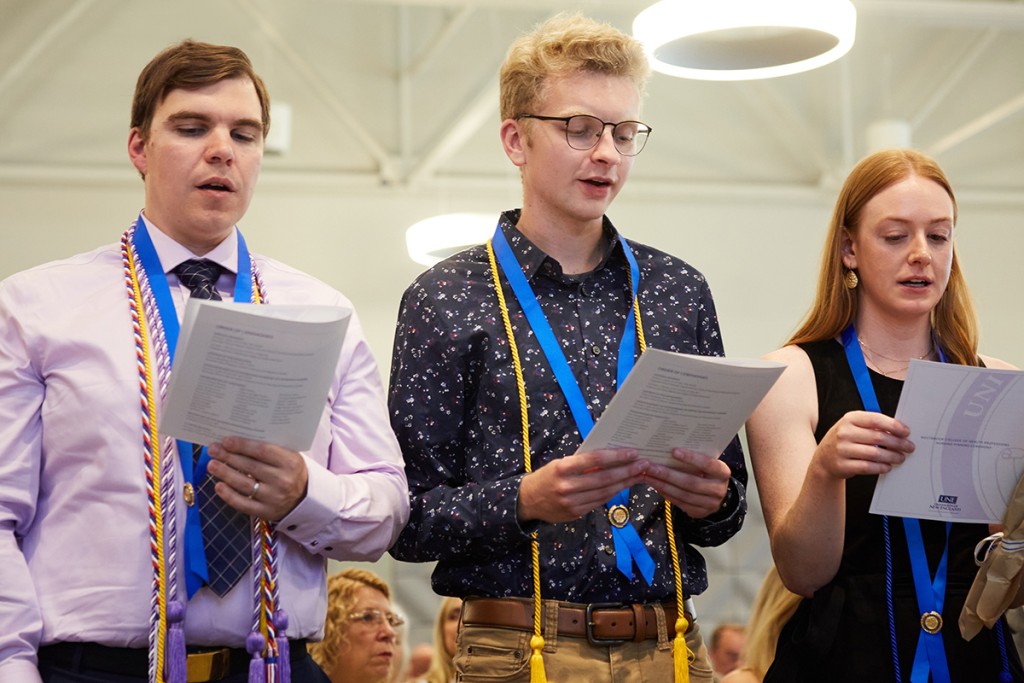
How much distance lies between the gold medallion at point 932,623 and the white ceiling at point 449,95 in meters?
5.98

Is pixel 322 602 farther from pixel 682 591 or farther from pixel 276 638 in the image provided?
pixel 682 591

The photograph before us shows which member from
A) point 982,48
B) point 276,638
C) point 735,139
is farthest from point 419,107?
point 276,638

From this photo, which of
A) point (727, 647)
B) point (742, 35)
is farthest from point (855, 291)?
point (727, 647)

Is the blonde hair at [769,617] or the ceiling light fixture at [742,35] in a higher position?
the ceiling light fixture at [742,35]

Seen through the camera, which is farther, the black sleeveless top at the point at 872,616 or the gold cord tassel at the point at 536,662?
the black sleeveless top at the point at 872,616

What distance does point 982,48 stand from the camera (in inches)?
382

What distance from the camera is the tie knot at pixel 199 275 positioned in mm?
2324

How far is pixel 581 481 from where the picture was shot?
216 centimetres

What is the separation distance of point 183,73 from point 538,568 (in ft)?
3.78

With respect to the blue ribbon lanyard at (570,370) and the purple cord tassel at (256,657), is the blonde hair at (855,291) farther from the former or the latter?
the purple cord tassel at (256,657)

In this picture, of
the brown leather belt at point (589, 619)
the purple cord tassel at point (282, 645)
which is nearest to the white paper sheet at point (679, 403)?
the brown leather belt at point (589, 619)

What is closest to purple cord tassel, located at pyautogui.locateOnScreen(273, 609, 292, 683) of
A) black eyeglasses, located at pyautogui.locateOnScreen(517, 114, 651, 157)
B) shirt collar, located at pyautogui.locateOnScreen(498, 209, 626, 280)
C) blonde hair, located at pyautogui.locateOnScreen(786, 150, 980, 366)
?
shirt collar, located at pyautogui.locateOnScreen(498, 209, 626, 280)

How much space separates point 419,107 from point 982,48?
4.42 m

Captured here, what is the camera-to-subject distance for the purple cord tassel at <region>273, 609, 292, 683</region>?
81.0 inches
